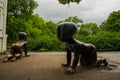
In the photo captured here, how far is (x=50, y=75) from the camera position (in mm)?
9727

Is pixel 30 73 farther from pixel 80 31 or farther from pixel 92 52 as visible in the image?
pixel 80 31

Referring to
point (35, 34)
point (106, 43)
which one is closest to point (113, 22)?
point (35, 34)

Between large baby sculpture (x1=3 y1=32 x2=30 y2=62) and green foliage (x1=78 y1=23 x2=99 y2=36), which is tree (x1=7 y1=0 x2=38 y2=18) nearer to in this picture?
large baby sculpture (x1=3 y1=32 x2=30 y2=62)

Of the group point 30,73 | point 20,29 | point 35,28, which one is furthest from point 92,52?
point 35,28

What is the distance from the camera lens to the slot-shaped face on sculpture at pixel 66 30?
9.78 m

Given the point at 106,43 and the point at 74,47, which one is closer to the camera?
the point at 74,47

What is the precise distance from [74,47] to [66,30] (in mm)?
890

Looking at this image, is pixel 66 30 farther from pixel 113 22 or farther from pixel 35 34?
pixel 113 22

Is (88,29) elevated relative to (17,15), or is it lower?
lower

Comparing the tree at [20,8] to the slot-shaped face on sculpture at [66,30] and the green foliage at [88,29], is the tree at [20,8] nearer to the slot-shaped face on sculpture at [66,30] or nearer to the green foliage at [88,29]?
the slot-shaped face on sculpture at [66,30]

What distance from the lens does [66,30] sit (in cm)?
979

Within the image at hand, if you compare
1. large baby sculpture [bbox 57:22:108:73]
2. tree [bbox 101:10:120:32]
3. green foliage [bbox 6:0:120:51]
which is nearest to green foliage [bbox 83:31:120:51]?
green foliage [bbox 6:0:120:51]

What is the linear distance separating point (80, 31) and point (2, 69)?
63.1 meters

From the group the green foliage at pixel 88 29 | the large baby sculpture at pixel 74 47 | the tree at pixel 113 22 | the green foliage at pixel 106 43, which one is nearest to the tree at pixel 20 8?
the green foliage at pixel 106 43
